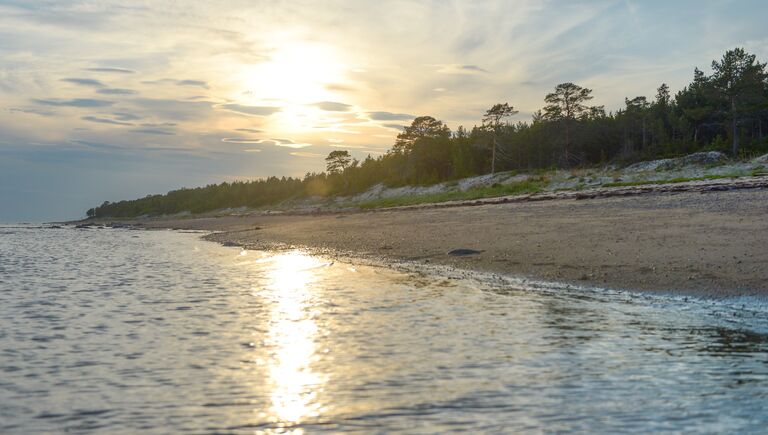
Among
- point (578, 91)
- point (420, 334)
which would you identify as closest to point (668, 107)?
point (578, 91)

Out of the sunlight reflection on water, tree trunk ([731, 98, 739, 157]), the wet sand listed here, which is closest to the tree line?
tree trunk ([731, 98, 739, 157])

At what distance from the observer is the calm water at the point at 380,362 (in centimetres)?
572

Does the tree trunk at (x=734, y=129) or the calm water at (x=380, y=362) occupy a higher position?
the tree trunk at (x=734, y=129)

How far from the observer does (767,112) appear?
251 feet

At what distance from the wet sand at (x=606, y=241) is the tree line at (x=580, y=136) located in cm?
3507

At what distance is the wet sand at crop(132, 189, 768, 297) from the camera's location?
44.0 ft

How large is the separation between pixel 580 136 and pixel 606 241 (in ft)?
206

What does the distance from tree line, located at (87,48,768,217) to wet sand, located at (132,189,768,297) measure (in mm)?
35075

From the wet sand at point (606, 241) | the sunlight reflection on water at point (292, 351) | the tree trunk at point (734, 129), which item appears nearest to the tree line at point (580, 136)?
the tree trunk at point (734, 129)

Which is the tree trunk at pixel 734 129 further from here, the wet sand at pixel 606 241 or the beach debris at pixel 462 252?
the beach debris at pixel 462 252

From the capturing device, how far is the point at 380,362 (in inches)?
307

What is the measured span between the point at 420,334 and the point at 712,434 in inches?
191

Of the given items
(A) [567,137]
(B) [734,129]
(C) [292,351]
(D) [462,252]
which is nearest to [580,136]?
(A) [567,137]

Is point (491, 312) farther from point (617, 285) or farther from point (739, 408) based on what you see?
point (739, 408)
